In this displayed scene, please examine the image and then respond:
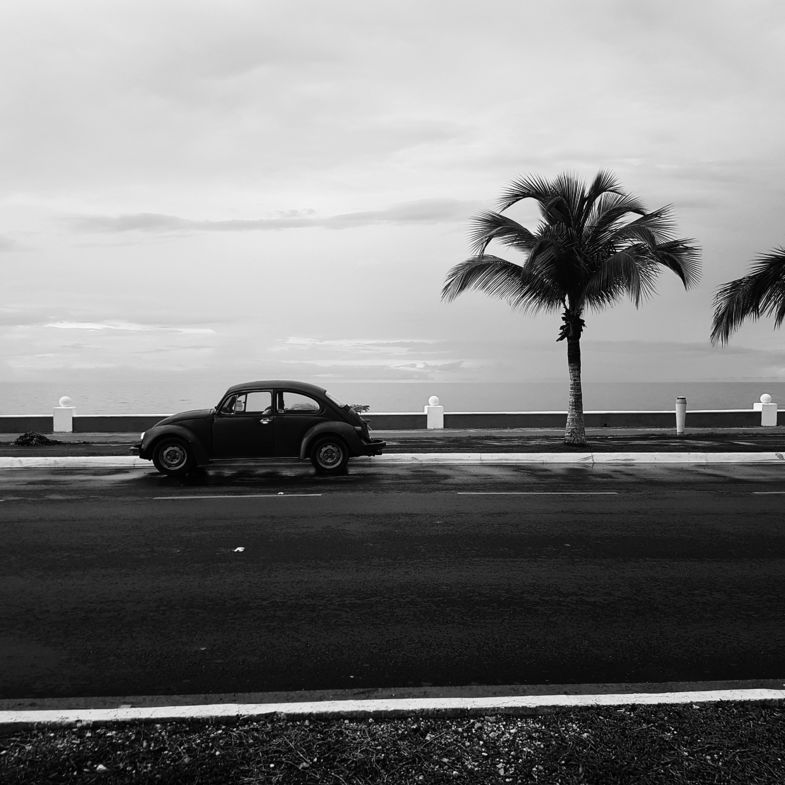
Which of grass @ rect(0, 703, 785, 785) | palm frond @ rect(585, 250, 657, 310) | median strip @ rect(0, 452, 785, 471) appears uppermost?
palm frond @ rect(585, 250, 657, 310)

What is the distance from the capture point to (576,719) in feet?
12.1

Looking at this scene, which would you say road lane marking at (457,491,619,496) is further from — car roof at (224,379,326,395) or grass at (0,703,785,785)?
grass at (0,703,785,785)

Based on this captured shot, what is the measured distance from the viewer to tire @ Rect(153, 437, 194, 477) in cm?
1336

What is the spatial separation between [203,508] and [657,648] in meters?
7.01

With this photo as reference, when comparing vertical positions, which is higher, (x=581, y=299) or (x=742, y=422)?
(x=581, y=299)

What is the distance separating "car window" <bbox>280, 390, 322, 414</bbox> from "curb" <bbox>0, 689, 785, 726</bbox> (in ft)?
32.2

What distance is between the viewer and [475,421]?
26.2m

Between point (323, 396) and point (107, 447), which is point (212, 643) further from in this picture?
point (107, 447)

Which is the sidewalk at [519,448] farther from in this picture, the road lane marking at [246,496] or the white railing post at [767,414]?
the road lane marking at [246,496]

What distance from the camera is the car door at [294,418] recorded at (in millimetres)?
13453

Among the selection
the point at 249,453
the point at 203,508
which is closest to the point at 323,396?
the point at 249,453

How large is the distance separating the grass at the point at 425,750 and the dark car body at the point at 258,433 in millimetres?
9816

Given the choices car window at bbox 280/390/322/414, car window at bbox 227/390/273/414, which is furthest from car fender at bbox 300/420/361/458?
car window at bbox 227/390/273/414

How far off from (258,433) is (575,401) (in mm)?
10031
